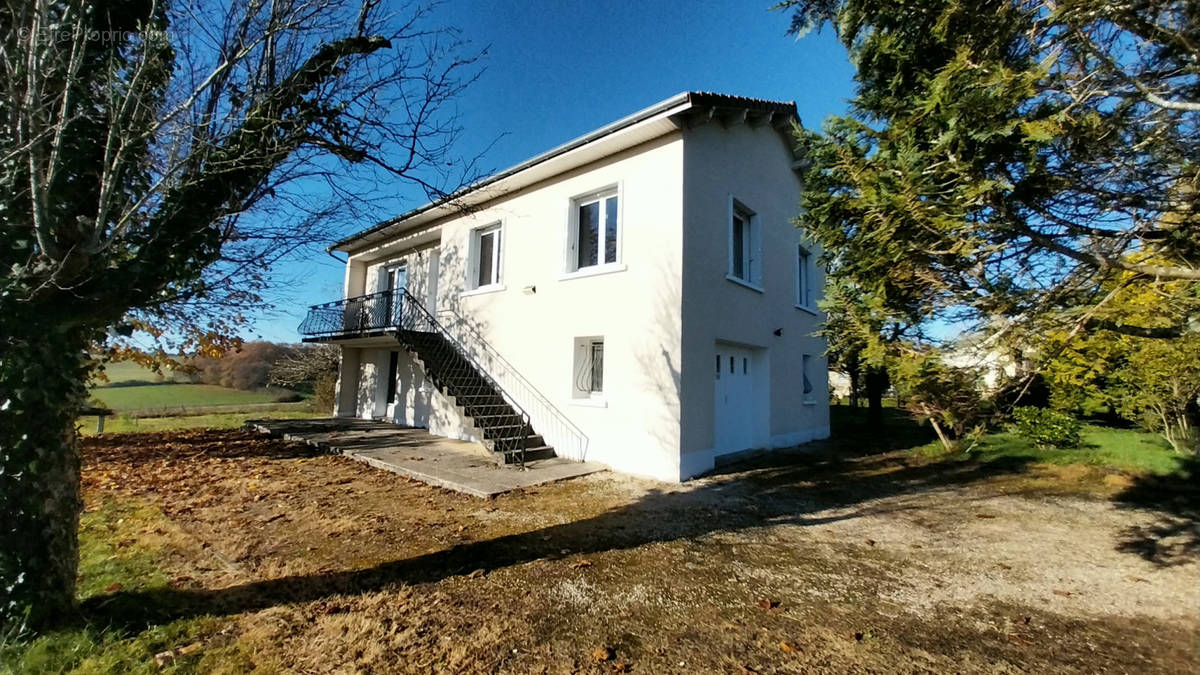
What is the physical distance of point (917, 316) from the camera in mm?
3977

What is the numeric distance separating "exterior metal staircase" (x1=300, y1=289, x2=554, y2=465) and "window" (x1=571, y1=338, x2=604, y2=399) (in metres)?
1.35

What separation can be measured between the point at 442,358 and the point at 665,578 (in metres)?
Result: 8.82

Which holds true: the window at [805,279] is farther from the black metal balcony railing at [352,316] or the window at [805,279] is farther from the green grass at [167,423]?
the green grass at [167,423]

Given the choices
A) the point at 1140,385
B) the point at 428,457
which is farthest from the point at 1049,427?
the point at 428,457

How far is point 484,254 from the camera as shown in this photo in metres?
12.3

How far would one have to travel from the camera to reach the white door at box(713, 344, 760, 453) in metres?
9.67

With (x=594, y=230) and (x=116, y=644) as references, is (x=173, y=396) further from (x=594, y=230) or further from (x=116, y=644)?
(x=116, y=644)

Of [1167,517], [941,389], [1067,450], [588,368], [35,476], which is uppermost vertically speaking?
[588,368]

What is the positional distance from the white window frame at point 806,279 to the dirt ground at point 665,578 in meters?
6.68

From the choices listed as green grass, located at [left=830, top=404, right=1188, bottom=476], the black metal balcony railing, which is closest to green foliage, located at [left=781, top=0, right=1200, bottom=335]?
green grass, located at [left=830, top=404, right=1188, bottom=476]

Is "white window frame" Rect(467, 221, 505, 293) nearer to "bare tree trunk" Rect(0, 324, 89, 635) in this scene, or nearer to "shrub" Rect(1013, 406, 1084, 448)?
"bare tree trunk" Rect(0, 324, 89, 635)

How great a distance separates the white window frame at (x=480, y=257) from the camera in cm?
1155

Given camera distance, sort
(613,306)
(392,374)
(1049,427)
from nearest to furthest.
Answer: (613,306) → (1049,427) → (392,374)

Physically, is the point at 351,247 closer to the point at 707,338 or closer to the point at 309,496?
the point at 309,496
